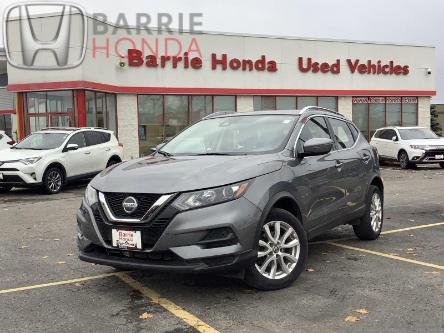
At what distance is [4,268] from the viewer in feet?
19.1

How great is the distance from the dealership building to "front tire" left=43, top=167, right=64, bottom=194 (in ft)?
25.0

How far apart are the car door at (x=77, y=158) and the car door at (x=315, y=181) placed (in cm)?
942

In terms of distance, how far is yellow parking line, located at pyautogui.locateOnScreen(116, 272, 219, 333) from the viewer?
397 cm

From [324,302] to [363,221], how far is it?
2537mm

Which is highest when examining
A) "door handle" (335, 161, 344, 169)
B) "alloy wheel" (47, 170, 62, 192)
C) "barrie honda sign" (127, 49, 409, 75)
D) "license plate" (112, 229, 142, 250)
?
"barrie honda sign" (127, 49, 409, 75)

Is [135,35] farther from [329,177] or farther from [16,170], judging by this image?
[329,177]

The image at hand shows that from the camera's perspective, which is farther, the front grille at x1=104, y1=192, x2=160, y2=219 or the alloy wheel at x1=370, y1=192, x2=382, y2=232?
the alloy wheel at x1=370, y1=192, x2=382, y2=232

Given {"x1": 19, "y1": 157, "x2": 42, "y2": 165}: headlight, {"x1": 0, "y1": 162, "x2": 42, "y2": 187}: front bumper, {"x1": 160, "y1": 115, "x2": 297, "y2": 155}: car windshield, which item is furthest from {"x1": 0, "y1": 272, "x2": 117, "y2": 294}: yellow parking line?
{"x1": 19, "y1": 157, "x2": 42, "y2": 165}: headlight

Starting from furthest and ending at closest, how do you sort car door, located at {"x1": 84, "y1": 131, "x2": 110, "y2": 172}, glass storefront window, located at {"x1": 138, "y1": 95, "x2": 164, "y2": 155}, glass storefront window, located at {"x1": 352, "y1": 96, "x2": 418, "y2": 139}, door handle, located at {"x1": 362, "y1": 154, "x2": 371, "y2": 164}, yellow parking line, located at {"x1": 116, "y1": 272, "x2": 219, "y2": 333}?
glass storefront window, located at {"x1": 352, "y1": 96, "x2": 418, "y2": 139}
glass storefront window, located at {"x1": 138, "y1": 95, "x2": 164, "y2": 155}
car door, located at {"x1": 84, "y1": 131, "x2": 110, "y2": 172}
door handle, located at {"x1": 362, "y1": 154, "x2": 371, "y2": 164}
yellow parking line, located at {"x1": 116, "y1": 272, "x2": 219, "y2": 333}

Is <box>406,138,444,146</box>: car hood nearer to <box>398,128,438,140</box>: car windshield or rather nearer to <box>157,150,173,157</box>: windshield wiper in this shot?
<box>398,128,438,140</box>: car windshield

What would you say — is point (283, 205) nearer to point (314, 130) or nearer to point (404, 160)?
point (314, 130)

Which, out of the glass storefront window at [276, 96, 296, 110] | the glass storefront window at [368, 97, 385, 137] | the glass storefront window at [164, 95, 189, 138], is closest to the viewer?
the glass storefront window at [164, 95, 189, 138]

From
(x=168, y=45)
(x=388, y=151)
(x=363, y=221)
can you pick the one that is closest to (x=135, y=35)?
(x=168, y=45)

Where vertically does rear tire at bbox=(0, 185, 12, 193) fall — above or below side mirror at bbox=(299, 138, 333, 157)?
below
